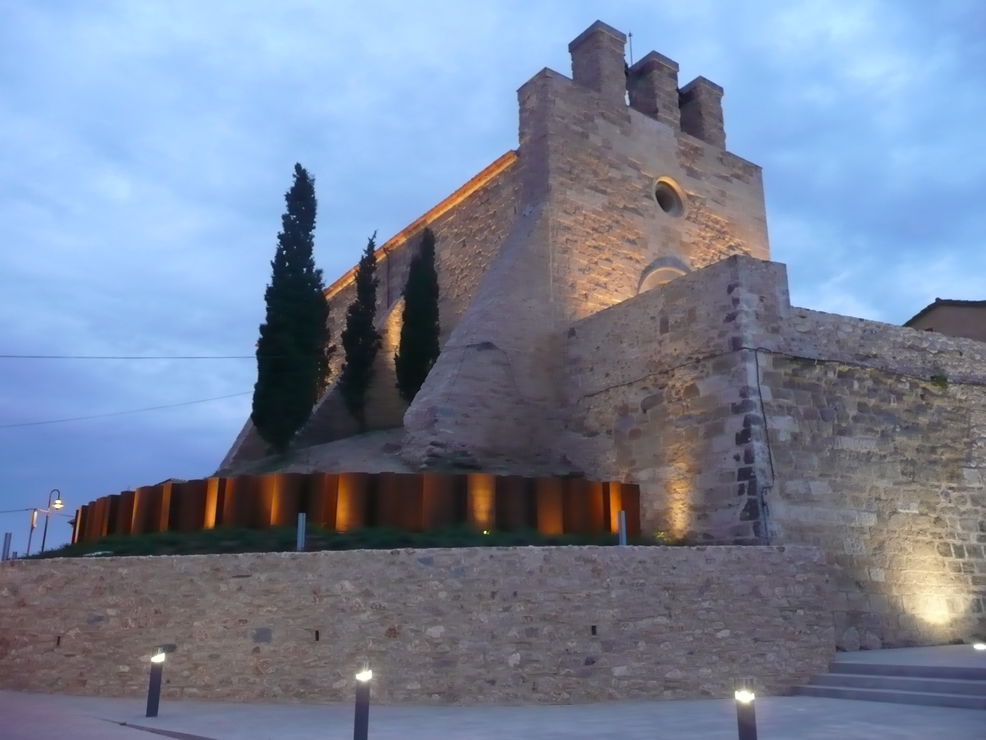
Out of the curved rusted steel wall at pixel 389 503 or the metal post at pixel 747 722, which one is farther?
the curved rusted steel wall at pixel 389 503

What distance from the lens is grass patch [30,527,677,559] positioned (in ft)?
25.8

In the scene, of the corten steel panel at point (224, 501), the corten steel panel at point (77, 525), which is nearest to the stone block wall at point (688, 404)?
the corten steel panel at point (224, 501)

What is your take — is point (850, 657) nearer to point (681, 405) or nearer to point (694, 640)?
point (694, 640)

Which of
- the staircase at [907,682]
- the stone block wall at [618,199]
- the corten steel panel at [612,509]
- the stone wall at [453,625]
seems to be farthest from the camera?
the stone block wall at [618,199]

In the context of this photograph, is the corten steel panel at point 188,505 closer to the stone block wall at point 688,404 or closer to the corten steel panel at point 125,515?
the corten steel panel at point 125,515

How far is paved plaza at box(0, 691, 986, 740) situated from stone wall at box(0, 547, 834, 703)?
260mm

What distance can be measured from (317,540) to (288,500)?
0.89 m

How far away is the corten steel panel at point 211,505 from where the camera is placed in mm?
8992

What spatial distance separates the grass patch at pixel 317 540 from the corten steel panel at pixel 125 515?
88 centimetres

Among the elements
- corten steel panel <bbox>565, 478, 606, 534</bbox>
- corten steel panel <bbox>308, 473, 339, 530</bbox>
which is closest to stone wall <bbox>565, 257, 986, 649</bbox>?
corten steel panel <bbox>565, 478, 606, 534</bbox>

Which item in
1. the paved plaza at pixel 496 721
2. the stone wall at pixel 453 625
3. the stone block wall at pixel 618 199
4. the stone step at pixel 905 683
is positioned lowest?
the paved plaza at pixel 496 721

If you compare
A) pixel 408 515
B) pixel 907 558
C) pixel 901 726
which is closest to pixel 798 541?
pixel 907 558

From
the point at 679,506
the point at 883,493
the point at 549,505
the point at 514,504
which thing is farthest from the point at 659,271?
the point at 514,504

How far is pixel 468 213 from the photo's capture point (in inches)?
584
